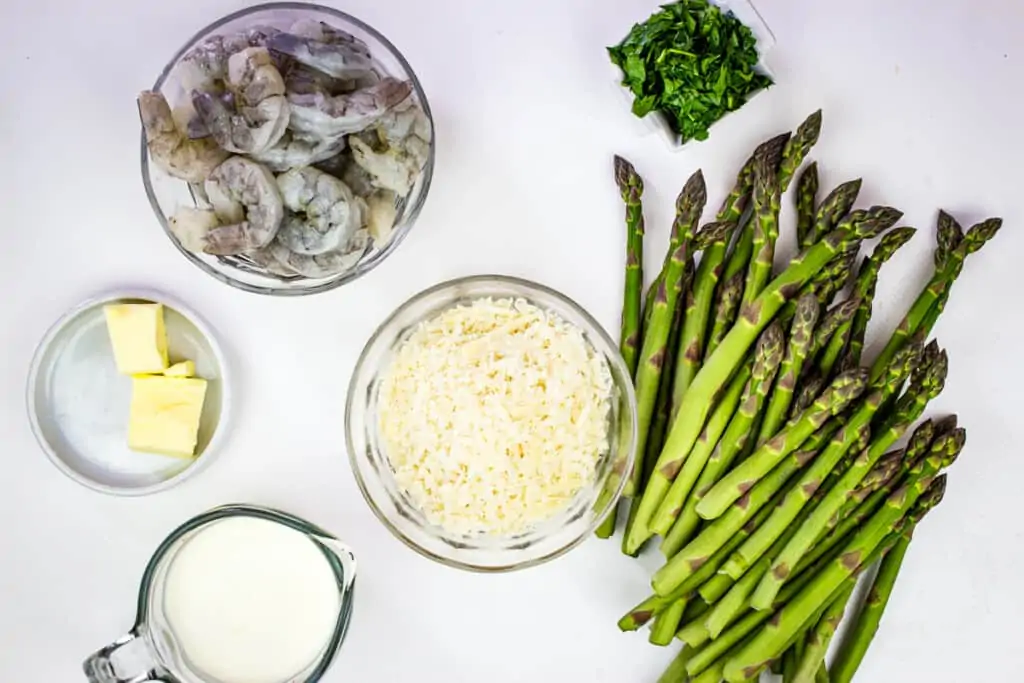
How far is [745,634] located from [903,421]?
0.38m

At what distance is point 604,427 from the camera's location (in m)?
1.54

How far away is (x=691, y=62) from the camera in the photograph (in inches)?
59.9

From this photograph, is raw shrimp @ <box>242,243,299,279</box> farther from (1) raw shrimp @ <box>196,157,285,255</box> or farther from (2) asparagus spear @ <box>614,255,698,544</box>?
(2) asparagus spear @ <box>614,255,698,544</box>

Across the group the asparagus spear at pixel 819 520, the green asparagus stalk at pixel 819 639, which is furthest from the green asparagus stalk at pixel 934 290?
the green asparagus stalk at pixel 819 639

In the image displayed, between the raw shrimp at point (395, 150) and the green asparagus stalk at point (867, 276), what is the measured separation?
2.20 ft

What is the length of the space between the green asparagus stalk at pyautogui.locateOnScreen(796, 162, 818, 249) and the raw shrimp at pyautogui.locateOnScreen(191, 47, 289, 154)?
0.77m

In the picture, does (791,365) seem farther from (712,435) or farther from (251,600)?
(251,600)

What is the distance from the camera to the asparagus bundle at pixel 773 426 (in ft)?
5.00

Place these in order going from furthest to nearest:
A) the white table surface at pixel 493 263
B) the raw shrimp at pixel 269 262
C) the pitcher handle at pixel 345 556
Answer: the white table surface at pixel 493 263
the pitcher handle at pixel 345 556
the raw shrimp at pixel 269 262

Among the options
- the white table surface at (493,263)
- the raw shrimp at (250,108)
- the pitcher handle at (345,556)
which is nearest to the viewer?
the raw shrimp at (250,108)

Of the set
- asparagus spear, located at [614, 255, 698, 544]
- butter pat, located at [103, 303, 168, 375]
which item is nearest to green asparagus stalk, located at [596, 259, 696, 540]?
asparagus spear, located at [614, 255, 698, 544]

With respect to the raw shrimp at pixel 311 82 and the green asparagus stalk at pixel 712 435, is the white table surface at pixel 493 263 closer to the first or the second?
the green asparagus stalk at pixel 712 435

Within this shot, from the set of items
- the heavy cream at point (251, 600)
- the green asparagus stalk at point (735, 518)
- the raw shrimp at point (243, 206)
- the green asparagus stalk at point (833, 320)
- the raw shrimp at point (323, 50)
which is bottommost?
the heavy cream at point (251, 600)

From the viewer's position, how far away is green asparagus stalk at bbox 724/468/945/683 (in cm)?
153
